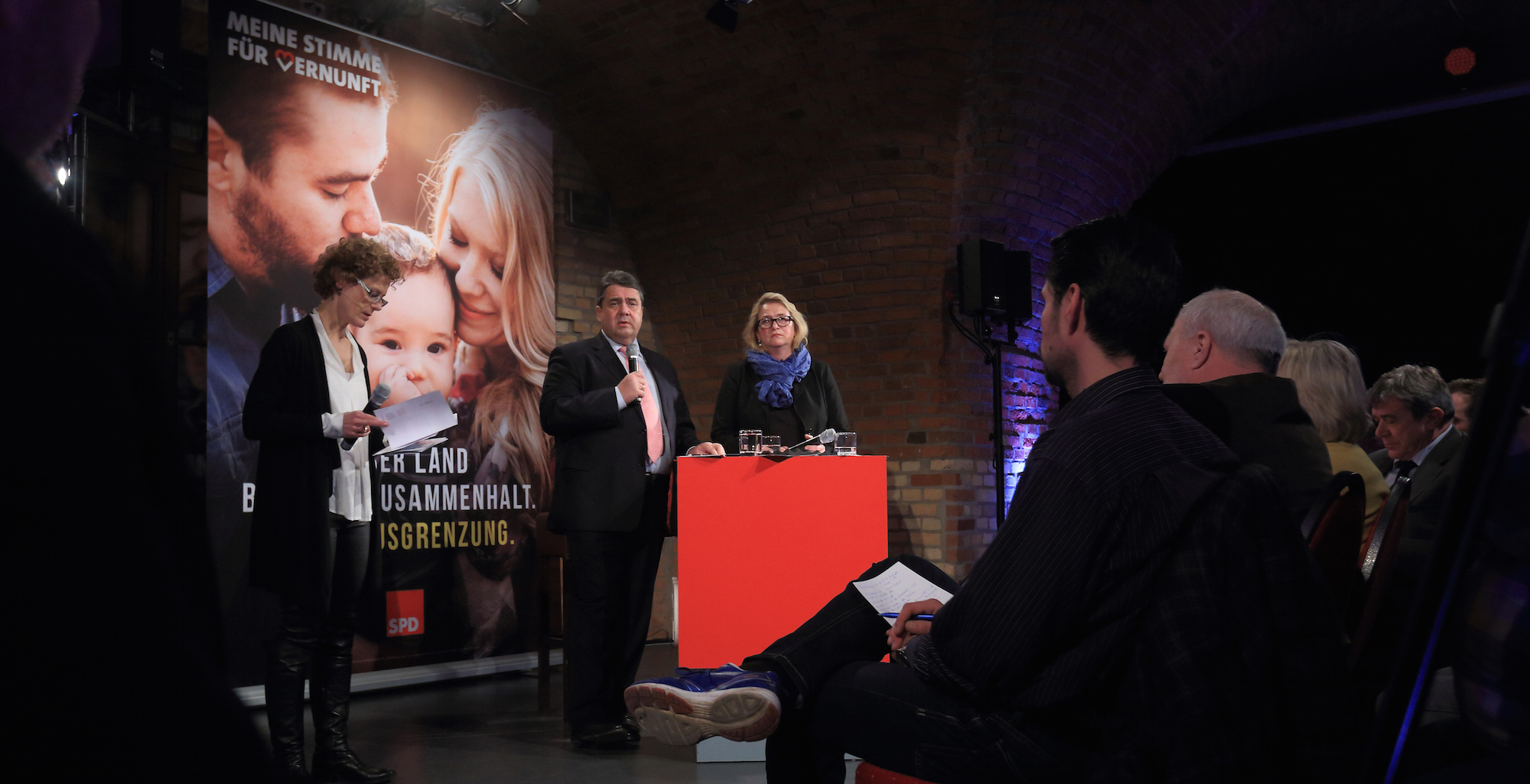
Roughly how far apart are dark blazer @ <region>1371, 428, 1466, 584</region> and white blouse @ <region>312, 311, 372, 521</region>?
2.74 metres

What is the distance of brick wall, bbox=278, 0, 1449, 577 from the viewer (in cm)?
535

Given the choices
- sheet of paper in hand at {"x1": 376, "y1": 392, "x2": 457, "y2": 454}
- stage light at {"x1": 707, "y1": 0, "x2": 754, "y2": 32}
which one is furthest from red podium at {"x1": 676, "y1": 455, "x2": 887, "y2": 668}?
stage light at {"x1": 707, "y1": 0, "x2": 754, "y2": 32}

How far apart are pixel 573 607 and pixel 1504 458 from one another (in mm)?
3252

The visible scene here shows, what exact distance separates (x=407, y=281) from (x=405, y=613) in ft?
5.47

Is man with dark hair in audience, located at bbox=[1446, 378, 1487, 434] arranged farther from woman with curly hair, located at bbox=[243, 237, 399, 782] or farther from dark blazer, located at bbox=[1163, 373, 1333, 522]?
woman with curly hair, located at bbox=[243, 237, 399, 782]

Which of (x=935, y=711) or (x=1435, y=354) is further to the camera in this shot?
(x=1435, y=354)

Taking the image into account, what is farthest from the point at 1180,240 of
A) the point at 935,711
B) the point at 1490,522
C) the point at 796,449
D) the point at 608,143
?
the point at 1490,522

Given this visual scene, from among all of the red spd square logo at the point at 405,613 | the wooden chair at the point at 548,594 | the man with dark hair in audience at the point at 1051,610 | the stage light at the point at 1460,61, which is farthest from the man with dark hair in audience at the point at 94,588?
the stage light at the point at 1460,61

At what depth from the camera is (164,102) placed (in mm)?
4152

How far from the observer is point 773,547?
10.5 feet

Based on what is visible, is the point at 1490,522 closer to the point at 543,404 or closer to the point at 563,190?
the point at 543,404

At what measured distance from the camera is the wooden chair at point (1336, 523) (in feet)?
5.74

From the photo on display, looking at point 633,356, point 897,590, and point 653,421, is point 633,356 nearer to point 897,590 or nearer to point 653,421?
point 653,421

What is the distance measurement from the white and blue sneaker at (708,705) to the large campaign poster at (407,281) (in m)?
2.69
